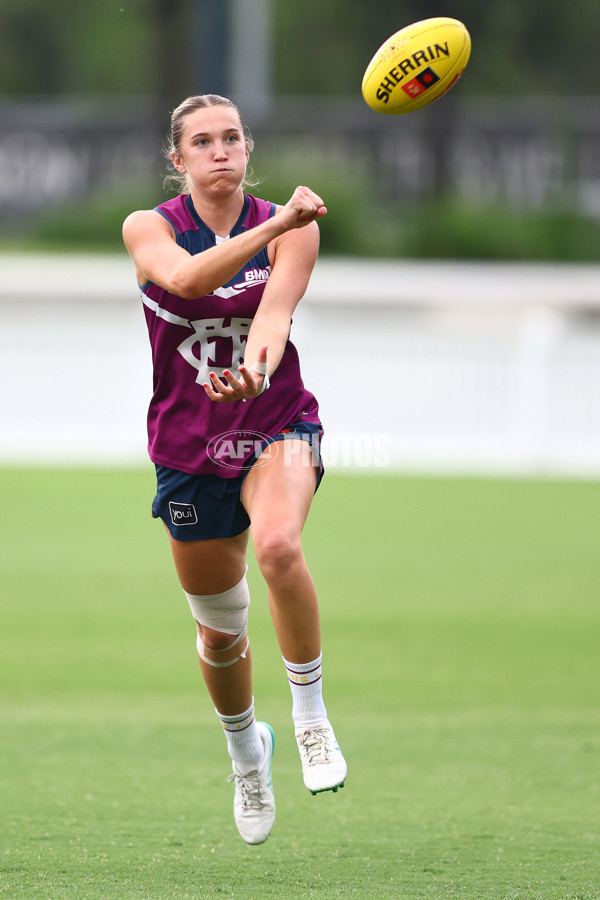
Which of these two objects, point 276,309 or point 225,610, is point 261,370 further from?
point 225,610

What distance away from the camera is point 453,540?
10.9m

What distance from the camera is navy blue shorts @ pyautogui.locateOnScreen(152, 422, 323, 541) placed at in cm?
443

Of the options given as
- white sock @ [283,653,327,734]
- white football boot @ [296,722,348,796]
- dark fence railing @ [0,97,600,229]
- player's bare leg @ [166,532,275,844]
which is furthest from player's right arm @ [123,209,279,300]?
dark fence railing @ [0,97,600,229]

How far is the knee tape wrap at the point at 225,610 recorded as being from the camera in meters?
4.60

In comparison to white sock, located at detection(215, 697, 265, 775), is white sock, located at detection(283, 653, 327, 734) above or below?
above

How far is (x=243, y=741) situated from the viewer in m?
4.84

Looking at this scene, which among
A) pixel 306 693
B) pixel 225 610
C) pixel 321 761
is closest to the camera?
pixel 321 761

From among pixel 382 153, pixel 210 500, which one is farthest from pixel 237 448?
pixel 382 153

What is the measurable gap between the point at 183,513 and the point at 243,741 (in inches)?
37.9

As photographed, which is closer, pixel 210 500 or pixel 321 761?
pixel 321 761

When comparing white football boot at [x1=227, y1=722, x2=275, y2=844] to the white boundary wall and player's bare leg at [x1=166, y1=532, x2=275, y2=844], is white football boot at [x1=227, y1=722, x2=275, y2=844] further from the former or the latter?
the white boundary wall

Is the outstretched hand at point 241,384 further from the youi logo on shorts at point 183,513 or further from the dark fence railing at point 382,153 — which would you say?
the dark fence railing at point 382,153

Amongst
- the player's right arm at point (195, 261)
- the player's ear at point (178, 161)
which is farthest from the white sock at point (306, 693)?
the player's ear at point (178, 161)

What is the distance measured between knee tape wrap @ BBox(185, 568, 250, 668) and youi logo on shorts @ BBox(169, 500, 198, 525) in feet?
0.91
